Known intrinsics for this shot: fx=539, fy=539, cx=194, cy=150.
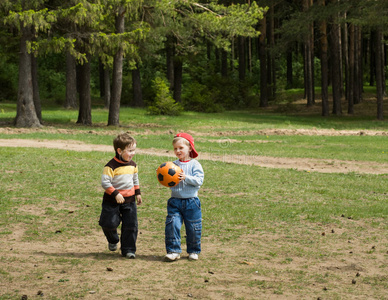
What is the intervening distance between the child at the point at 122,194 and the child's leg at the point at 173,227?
Answer: 0.39 m

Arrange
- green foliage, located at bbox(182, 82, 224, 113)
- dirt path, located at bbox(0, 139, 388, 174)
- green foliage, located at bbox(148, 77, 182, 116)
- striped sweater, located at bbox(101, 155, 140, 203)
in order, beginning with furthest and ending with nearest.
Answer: green foliage, located at bbox(182, 82, 224, 113) < green foliage, located at bbox(148, 77, 182, 116) < dirt path, located at bbox(0, 139, 388, 174) < striped sweater, located at bbox(101, 155, 140, 203)

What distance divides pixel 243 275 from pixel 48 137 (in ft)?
52.1

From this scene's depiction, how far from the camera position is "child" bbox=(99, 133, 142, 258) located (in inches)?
233

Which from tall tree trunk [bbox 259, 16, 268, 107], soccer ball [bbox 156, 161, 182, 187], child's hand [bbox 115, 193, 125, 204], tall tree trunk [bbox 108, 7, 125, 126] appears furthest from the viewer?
tall tree trunk [bbox 259, 16, 268, 107]

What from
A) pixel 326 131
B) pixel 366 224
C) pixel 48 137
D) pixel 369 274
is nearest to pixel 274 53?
pixel 326 131

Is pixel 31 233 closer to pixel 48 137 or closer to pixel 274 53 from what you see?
pixel 48 137

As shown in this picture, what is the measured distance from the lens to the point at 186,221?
19.7ft

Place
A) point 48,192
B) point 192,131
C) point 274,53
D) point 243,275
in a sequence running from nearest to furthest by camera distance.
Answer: point 243,275 < point 48,192 < point 192,131 < point 274,53

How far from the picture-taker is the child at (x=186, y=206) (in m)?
5.88

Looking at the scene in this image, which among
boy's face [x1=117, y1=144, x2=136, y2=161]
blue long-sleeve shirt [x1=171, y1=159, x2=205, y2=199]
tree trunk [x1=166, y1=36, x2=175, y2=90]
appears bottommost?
blue long-sleeve shirt [x1=171, y1=159, x2=205, y2=199]

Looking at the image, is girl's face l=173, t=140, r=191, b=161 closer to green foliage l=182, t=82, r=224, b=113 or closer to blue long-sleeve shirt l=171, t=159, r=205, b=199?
blue long-sleeve shirt l=171, t=159, r=205, b=199

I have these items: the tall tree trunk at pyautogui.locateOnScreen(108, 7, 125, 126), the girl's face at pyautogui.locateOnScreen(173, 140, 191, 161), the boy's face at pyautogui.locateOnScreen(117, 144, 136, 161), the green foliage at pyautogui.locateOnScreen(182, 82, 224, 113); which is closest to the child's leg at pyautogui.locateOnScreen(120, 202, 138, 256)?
the boy's face at pyautogui.locateOnScreen(117, 144, 136, 161)

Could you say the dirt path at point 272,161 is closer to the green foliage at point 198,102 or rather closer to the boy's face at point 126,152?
the boy's face at point 126,152

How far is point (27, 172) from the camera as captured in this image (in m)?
11.6
